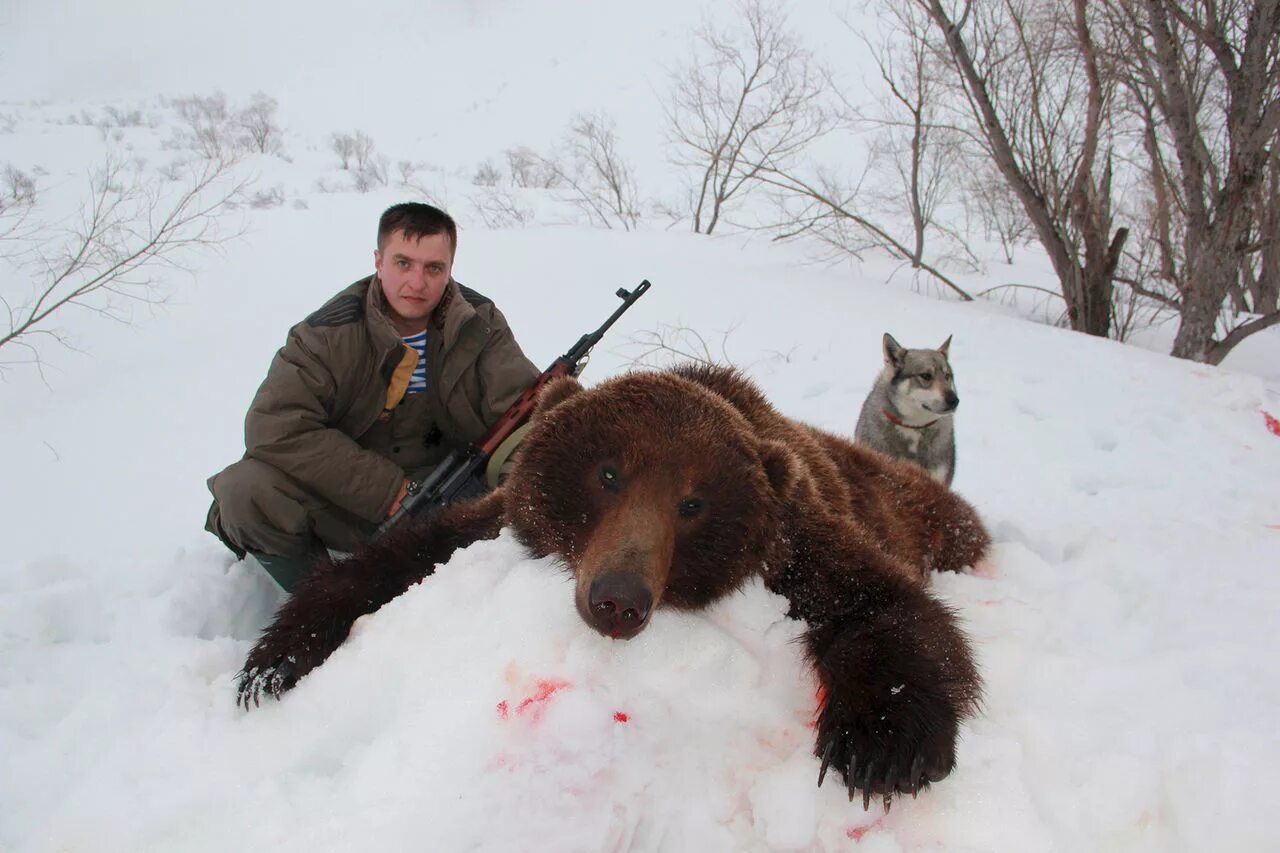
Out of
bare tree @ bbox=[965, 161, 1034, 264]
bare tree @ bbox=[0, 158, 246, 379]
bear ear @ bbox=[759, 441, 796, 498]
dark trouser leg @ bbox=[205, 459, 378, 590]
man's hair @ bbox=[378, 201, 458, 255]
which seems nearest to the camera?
bear ear @ bbox=[759, 441, 796, 498]

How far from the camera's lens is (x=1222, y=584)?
2.86 metres

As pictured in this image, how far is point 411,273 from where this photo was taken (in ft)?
11.3

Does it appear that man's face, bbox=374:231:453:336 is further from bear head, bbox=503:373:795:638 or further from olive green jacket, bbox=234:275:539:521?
bear head, bbox=503:373:795:638

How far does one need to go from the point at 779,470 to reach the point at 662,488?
0.33 m

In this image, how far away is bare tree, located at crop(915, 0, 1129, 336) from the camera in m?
8.91

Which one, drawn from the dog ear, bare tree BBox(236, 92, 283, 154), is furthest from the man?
bare tree BBox(236, 92, 283, 154)

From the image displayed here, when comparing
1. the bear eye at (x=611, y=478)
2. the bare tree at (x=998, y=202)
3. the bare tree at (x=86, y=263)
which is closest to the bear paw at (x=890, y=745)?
the bear eye at (x=611, y=478)

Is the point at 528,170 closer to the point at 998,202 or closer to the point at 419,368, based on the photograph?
the point at 998,202

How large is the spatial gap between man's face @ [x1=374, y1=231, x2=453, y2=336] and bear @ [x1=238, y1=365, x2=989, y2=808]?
1375 millimetres

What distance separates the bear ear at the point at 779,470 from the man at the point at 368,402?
6.41ft

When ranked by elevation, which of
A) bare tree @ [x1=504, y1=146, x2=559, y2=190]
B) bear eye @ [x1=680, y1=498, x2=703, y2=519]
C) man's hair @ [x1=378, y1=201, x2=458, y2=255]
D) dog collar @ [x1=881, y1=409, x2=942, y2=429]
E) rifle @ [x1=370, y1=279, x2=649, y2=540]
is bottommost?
bare tree @ [x1=504, y1=146, x2=559, y2=190]

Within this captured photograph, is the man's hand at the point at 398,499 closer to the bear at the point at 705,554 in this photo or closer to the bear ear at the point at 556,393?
the bear at the point at 705,554

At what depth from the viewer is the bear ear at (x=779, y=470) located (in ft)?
6.51

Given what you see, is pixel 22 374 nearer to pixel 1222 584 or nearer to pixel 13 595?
pixel 13 595
